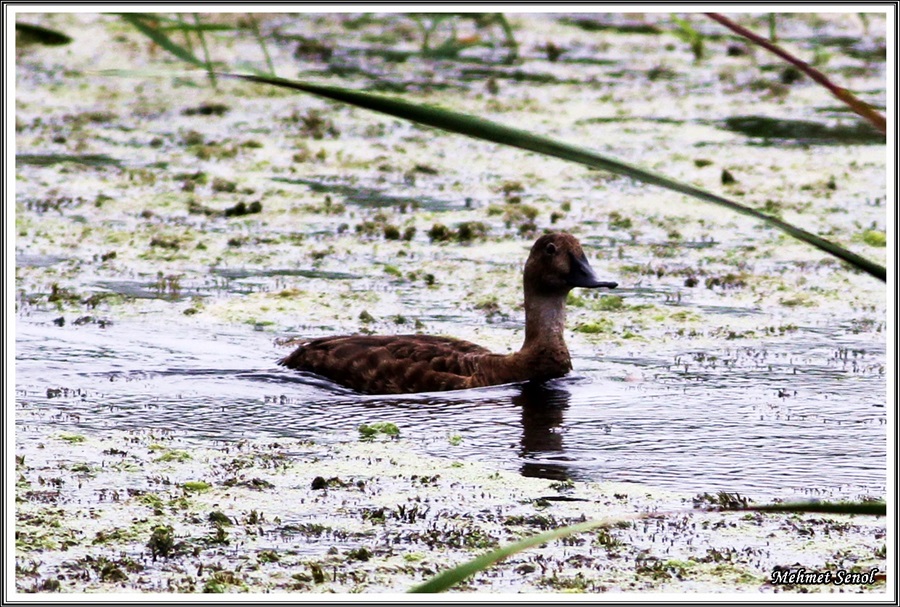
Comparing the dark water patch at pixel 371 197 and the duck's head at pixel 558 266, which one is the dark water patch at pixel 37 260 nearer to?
the dark water patch at pixel 371 197

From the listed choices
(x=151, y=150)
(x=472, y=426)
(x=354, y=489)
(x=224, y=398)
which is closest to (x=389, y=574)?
(x=354, y=489)

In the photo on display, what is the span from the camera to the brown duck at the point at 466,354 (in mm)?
7895

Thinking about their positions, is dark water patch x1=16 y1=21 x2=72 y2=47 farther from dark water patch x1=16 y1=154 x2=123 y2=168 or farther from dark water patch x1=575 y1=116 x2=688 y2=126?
dark water patch x1=575 y1=116 x2=688 y2=126

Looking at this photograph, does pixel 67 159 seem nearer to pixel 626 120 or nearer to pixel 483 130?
pixel 626 120

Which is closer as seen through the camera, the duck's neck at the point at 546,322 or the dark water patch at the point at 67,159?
the duck's neck at the point at 546,322

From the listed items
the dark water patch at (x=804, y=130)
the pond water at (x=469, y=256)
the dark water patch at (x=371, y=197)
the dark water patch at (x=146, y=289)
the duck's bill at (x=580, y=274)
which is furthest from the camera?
the dark water patch at (x=804, y=130)

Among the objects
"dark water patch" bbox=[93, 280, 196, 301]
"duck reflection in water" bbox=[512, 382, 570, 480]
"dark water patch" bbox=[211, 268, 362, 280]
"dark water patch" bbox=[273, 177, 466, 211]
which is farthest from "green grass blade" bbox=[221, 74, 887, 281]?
"dark water patch" bbox=[273, 177, 466, 211]

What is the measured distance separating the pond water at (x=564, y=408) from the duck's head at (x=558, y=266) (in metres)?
0.48

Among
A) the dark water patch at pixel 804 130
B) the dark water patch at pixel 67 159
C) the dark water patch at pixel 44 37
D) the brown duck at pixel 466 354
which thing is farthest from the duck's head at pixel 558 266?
the dark water patch at pixel 804 130

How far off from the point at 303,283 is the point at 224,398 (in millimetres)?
2133

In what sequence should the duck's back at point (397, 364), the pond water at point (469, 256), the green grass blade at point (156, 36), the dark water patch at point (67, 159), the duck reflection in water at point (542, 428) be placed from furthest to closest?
the dark water patch at point (67, 159), the duck's back at point (397, 364), the pond water at point (469, 256), the duck reflection in water at point (542, 428), the green grass blade at point (156, 36)

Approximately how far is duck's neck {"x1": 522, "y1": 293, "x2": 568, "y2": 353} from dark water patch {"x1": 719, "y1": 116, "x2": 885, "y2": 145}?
20.6 feet

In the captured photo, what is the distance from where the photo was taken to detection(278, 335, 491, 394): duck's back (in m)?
7.88

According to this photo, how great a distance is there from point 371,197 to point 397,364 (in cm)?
424
